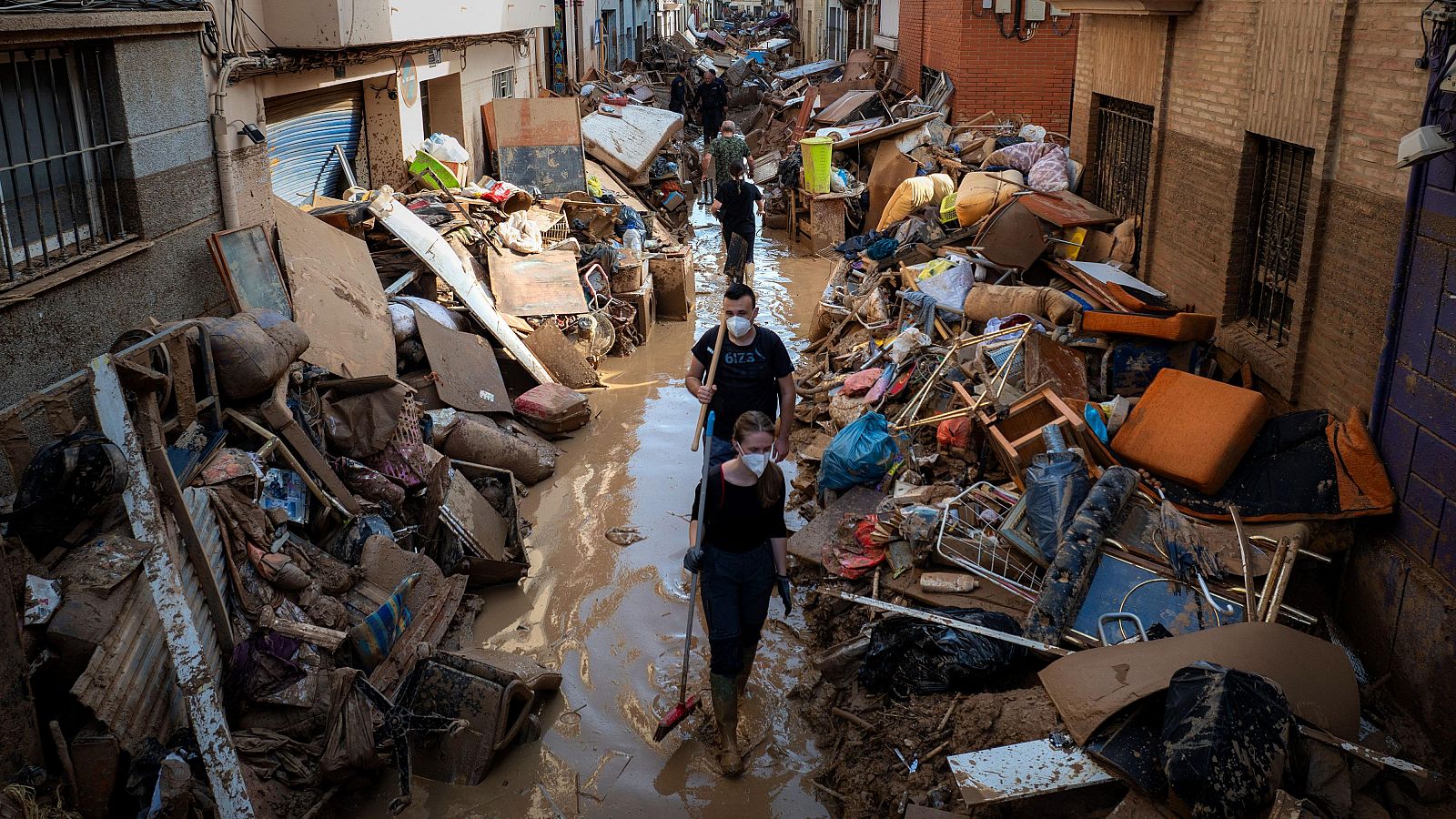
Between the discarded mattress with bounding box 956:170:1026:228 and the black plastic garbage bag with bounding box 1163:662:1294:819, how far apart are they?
26.8ft

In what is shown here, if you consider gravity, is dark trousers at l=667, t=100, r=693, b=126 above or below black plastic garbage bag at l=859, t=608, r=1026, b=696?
above

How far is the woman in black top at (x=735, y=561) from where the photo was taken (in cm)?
476

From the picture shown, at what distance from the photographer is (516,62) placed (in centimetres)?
1889

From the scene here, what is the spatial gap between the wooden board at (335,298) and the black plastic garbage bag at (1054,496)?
4678 millimetres

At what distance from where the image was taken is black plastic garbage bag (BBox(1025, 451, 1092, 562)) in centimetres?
575

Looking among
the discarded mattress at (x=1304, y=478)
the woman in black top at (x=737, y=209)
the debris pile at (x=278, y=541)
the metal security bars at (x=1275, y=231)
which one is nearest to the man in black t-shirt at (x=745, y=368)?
the debris pile at (x=278, y=541)

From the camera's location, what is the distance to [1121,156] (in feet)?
35.1

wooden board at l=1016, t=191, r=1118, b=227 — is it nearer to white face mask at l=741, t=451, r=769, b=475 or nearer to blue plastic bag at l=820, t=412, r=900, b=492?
blue plastic bag at l=820, t=412, r=900, b=492

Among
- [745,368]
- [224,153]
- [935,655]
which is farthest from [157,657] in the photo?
[224,153]

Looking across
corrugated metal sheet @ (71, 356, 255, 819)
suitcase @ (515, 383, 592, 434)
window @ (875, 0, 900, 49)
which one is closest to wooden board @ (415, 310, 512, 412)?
suitcase @ (515, 383, 592, 434)

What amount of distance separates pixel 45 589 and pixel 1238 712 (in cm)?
479

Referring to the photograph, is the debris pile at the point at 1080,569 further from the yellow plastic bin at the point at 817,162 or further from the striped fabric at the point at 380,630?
the yellow plastic bin at the point at 817,162

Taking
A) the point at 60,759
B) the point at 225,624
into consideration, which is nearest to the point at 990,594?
the point at 225,624

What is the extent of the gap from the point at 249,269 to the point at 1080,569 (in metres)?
6.21
